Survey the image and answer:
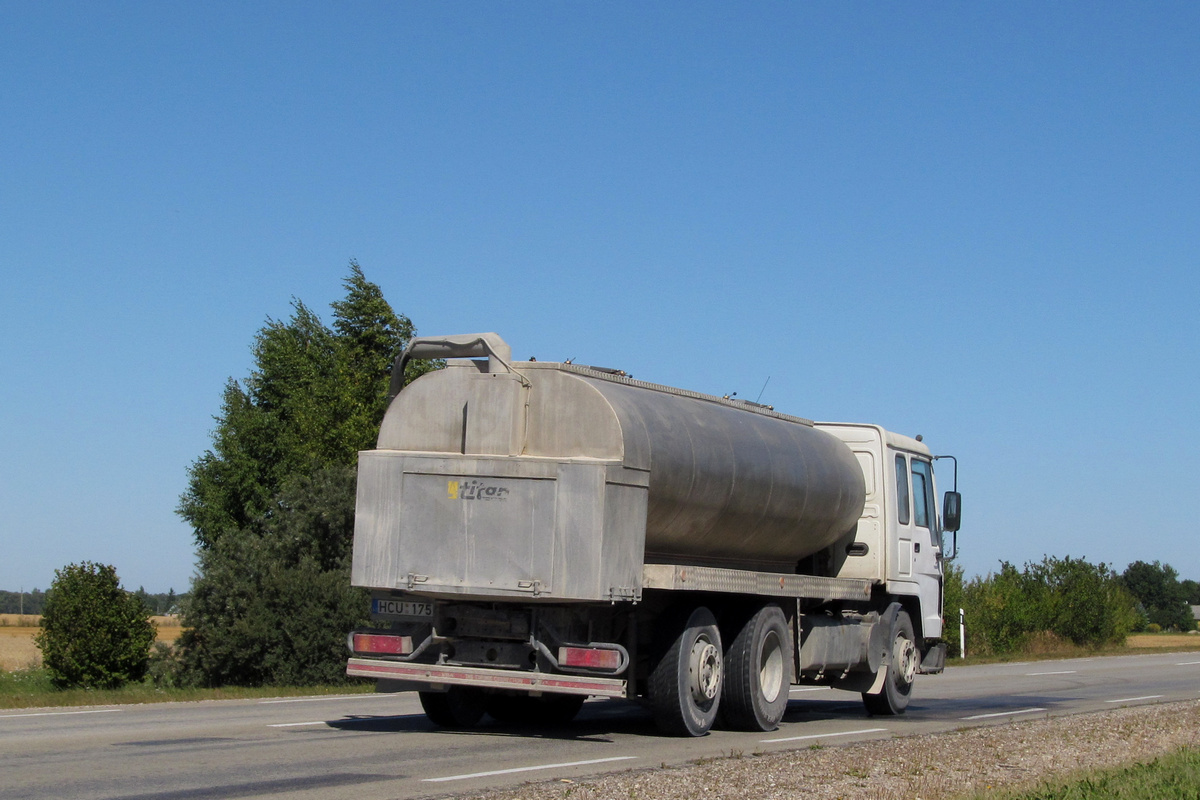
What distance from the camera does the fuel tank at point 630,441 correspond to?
11773 millimetres

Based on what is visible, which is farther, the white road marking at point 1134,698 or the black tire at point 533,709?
the white road marking at point 1134,698

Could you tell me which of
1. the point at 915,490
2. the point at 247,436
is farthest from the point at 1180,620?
the point at 915,490

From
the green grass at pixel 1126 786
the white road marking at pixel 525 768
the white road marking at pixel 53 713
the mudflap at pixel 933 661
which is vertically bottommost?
the white road marking at pixel 525 768

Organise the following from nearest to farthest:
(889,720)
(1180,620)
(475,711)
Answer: (475,711) → (889,720) → (1180,620)

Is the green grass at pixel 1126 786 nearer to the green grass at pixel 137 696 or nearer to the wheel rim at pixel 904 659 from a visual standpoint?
the wheel rim at pixel 904 659

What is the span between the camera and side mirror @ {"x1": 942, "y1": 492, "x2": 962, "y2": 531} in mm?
18172

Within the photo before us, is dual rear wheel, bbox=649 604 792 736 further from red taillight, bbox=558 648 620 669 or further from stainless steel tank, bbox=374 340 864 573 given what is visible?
red taillight, bbox=558 648 620 669

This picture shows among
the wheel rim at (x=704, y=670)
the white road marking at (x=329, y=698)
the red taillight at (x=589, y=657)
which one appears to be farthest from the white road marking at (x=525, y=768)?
the white road marking at (x=329, y=698)

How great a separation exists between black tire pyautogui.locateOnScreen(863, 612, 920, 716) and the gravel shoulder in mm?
2268

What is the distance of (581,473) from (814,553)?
18.6 ft

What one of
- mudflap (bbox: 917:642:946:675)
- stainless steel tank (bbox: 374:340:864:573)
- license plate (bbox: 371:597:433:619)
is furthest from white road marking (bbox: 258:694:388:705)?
mudflap (bbox: 917:642:946:675)

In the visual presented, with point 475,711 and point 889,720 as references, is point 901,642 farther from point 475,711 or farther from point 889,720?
point 475,711

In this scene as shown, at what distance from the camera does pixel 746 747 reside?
39.3 ft

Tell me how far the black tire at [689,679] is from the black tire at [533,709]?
5.32 feet
